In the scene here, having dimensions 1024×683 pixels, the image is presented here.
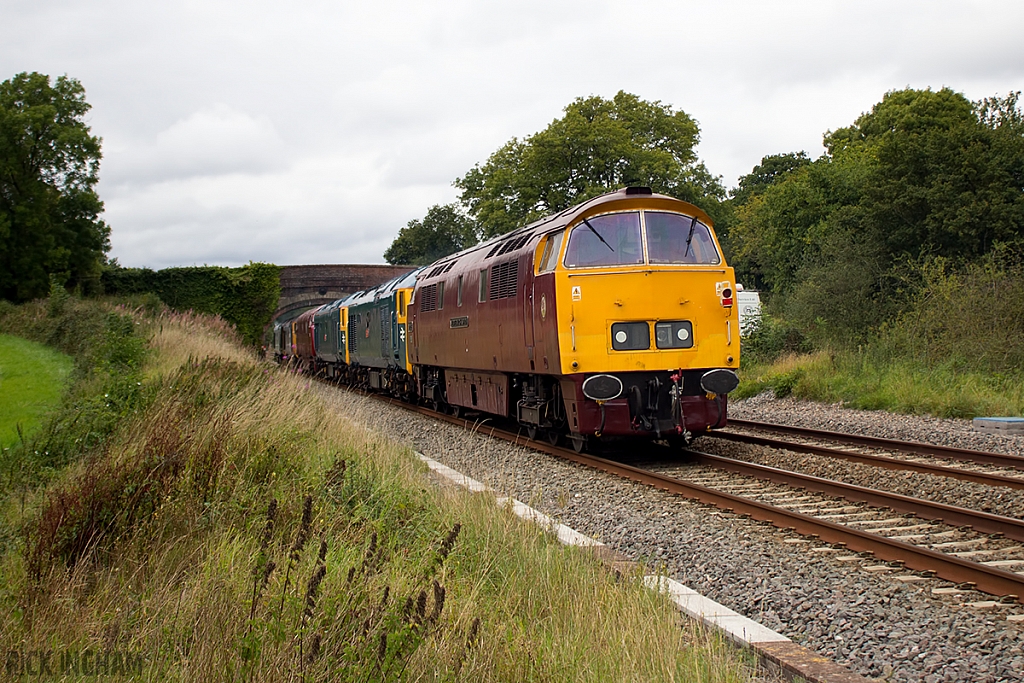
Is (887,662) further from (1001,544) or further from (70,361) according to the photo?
(70,361)

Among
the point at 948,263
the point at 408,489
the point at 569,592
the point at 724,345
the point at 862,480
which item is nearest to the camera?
the point at 569,592

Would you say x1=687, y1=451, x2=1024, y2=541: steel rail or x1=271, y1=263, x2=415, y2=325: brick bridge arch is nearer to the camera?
x1=687, y1=451, x2=1024, y2=541: steel rail

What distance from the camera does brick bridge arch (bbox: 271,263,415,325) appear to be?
55.8m

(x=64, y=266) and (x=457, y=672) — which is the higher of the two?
(x=64, y=266)

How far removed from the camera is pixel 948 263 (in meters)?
21.3

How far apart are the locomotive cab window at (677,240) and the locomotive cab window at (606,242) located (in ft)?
0.59

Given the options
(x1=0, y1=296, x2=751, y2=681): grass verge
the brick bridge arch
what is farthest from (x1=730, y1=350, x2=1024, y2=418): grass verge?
the brick bridge arch

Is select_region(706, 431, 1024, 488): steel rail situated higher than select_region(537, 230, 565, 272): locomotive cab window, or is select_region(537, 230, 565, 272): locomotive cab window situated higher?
select_region(537, 230, 565, 272): locomotive cab window

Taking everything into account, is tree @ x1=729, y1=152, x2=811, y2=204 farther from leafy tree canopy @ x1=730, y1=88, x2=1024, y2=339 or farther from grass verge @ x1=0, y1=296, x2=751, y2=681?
grass verge @ x1=0, y1=296, x2=751, y2=681

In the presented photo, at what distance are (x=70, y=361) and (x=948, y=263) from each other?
20.4 meters

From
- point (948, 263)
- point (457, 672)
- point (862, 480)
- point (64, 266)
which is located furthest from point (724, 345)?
point (64, 266)

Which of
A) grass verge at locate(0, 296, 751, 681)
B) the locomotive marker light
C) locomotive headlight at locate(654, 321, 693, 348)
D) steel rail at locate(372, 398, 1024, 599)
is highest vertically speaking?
the locomotive marker light

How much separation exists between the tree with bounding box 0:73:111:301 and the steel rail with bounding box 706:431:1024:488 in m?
29.6

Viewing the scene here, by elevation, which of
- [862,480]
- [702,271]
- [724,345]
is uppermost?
[702,271]
